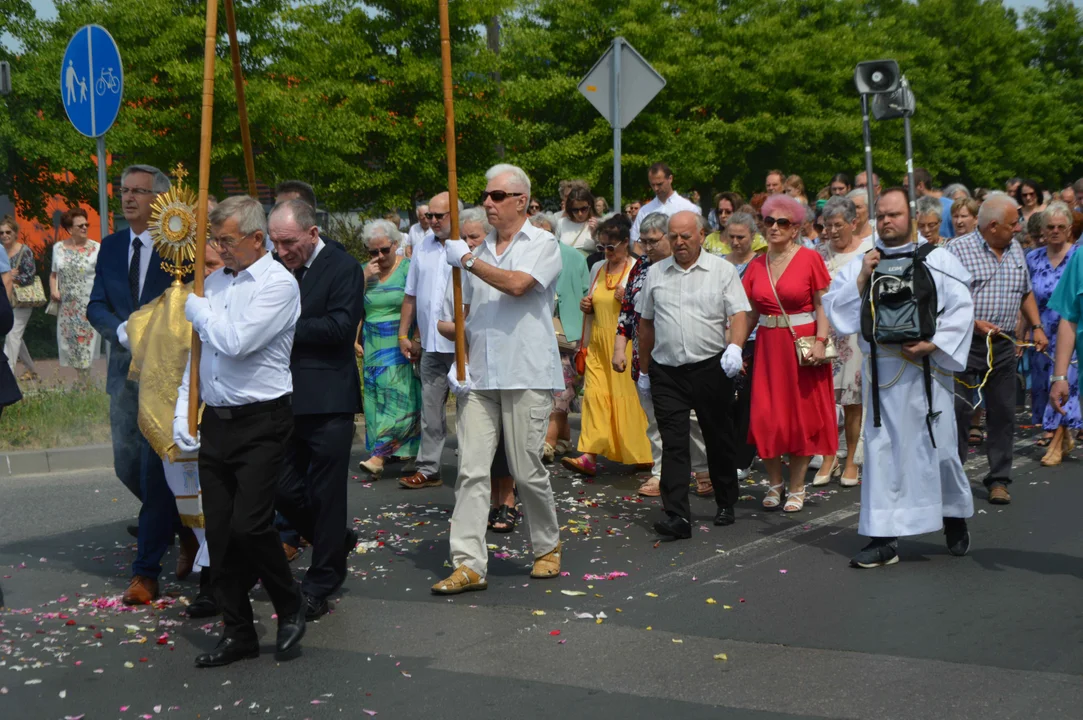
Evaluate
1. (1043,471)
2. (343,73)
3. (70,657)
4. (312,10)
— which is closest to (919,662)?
(70,657)

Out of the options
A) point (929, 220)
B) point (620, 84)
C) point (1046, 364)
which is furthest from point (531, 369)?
point (620, 84)

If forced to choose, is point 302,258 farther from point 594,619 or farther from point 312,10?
point 312,10

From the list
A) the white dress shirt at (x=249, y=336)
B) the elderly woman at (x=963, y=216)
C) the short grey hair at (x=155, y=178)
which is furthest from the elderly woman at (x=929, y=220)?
the white dress shirt at (x=249, y=336)

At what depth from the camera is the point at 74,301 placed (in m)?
15.7

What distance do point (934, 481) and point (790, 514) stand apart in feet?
5.09

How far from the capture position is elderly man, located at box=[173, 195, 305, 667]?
18.7 ft

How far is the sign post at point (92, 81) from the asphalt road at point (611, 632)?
3.20m

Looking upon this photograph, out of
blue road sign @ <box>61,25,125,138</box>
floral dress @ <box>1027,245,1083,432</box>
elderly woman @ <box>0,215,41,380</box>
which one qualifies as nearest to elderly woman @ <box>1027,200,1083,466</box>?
floral dress @ <box>1027,245,1083,432</box>

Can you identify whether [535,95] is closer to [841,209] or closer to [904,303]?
[841,209]

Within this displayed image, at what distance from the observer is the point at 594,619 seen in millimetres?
6316

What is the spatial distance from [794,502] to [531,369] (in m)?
2.66

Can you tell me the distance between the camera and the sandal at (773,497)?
903cm

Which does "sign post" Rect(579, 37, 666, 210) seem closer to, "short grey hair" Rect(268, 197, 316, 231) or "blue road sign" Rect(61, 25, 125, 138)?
"blue road sign" Rect(61, 25, 125, 138)

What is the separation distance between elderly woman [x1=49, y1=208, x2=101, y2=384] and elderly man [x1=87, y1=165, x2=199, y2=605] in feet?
28.6
